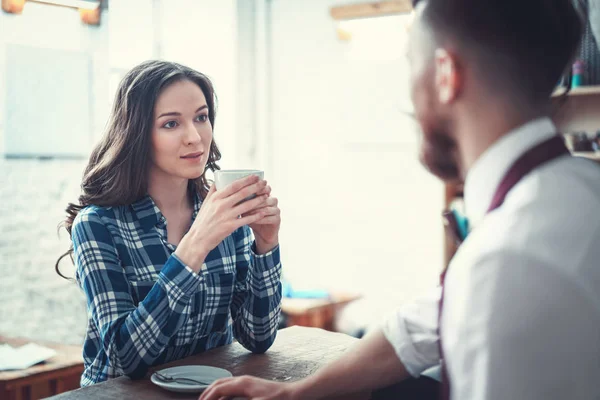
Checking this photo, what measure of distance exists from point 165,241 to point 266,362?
0.45 meters

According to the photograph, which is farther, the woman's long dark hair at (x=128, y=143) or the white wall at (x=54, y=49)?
the white wall at (x=54, y=49)

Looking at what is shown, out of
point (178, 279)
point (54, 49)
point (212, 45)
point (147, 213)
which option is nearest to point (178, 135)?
point (147, 213)

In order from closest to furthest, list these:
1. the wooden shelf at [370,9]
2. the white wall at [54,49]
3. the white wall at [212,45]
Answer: the white wall at [54,49]
the white wall at [212,45]
the wooden shelf at [370,9]

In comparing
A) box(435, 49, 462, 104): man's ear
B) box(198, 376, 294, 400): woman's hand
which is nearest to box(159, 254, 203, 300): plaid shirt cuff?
box(198, 376, 294, 400): woman's hand

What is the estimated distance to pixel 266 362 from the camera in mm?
1465

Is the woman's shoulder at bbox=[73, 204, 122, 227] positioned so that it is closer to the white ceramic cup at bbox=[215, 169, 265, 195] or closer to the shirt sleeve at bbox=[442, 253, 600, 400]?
the white ceramic cup at bbox=[215, 169, 265, 195]

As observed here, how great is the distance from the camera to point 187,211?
1.86m

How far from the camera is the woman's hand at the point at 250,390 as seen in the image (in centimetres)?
107

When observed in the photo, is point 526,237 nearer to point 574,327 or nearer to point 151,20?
point 574,327

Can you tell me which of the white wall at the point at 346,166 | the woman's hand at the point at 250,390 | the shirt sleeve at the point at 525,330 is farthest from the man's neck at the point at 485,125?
the white wall at the point at 346,166

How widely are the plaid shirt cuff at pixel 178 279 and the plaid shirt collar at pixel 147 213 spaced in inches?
10.7

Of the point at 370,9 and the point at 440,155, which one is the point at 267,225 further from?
the point at 370,9

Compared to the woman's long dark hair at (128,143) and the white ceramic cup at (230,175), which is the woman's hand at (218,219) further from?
the woman's long dark hair at (128,143)

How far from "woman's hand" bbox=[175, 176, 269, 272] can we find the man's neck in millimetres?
633
